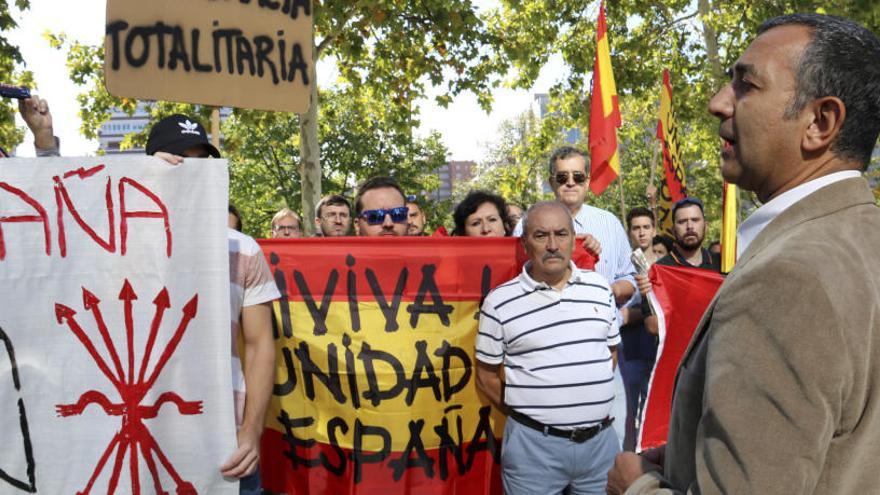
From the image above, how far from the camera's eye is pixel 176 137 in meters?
2.68

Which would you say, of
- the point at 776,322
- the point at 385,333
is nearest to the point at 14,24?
the point at 385,333

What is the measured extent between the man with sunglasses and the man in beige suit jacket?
2.91 meters

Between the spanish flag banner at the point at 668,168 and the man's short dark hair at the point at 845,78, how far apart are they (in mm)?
7077

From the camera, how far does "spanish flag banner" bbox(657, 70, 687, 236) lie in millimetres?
8477

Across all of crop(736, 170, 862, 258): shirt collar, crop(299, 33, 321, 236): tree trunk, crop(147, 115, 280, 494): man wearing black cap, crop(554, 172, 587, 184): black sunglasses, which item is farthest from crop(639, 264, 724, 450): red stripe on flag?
crop(299, 33, 321, 236): tree trunk

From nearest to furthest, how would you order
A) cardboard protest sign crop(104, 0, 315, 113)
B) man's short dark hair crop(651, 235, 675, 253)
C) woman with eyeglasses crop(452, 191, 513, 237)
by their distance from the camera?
cardboard protest sign crop(104, 0, 315, 113)
woman with eyeglasses crop(452, 191, 513, 237)
man's short dark hair crop(651, 235, 675, 253)

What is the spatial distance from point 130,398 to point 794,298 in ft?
6.88

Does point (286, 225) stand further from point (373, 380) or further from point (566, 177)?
point (373, 380)

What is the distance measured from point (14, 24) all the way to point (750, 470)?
38.4 feet

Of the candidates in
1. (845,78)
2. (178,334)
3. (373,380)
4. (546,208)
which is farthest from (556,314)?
(845,78)

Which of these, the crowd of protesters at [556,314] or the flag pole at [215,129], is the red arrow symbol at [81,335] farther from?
the flag pole at [215,129]

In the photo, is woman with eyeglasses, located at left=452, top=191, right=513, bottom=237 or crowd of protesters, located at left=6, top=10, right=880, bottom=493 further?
woman with eyeglasses, located at left=452, top=191, right=513, bottom=237

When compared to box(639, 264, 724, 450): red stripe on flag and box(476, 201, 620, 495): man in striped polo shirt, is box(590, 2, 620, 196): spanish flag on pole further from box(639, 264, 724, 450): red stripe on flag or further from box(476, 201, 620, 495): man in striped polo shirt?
box(476, 201, 620, 495): man in striped polo shirt

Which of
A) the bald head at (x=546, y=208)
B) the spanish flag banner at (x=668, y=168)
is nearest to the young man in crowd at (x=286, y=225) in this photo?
→ the bald head at (x=546, y=208)
